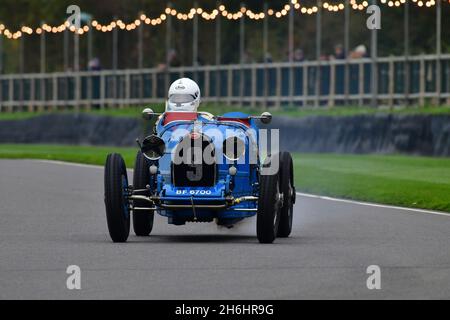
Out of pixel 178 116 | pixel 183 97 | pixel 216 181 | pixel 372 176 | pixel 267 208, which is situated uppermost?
pixel 183 97

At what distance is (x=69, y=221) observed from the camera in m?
18.6

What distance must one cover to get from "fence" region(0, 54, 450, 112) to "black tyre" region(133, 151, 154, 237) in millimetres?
23218

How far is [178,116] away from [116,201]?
152cm

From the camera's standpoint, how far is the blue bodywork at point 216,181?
15.8 m

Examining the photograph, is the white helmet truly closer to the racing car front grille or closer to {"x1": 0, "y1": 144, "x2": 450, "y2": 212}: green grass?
the racing car front grille

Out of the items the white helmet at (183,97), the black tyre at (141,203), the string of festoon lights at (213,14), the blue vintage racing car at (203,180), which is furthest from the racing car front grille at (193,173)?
the string of festoon lights at (213,14)

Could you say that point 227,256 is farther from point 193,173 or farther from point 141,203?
point 141,203

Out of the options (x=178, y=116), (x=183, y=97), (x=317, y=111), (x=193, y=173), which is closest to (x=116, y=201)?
(x=193, y=173)

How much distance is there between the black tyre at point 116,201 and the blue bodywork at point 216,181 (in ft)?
1.16

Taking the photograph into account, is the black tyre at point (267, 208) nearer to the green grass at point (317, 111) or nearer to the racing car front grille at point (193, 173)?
the racing car front grille at point (193, 173)

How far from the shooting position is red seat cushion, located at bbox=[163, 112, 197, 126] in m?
16.8

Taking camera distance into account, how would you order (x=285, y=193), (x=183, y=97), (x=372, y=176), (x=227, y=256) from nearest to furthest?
(x=227, y=256)
(x=285, y=193)
(x=183, y=97)
(x=372, y=176)

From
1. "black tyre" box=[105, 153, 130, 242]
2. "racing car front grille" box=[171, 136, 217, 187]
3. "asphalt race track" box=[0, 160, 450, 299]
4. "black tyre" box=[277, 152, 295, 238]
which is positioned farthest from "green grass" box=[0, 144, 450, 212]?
"black tyre" box=[105, 153, 130, 242]

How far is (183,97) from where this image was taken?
1720 cm
